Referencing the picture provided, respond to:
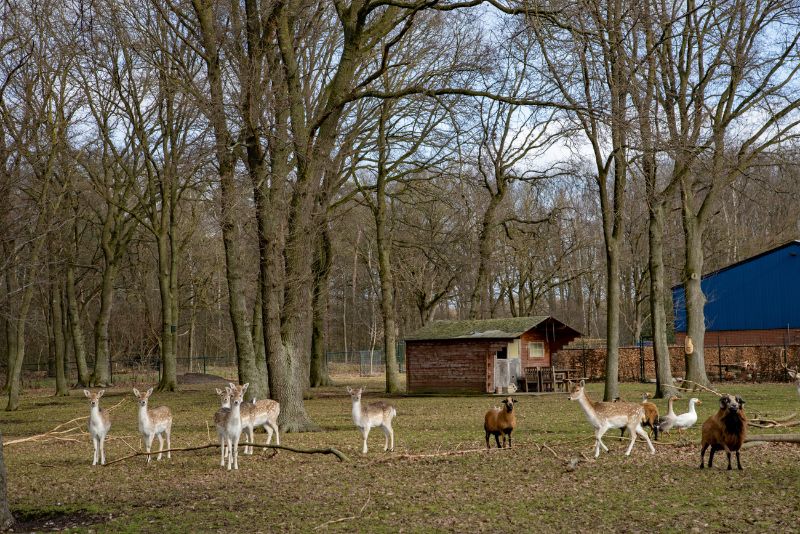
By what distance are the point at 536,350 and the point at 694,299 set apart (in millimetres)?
8904

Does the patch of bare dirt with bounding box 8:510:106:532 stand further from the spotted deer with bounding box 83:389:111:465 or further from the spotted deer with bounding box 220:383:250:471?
the spotted deer with bounding box 83:389:111:465

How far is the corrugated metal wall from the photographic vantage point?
153ft

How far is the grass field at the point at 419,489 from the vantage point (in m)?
8.81

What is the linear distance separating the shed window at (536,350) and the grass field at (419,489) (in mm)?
19877

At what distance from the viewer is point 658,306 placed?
28.0m

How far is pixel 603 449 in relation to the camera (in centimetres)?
1366

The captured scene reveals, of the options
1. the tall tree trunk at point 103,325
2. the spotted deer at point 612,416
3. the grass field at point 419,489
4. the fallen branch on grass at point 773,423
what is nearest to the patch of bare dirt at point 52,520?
the grass field at point 419,489

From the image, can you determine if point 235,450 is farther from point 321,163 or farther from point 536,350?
point 536,350

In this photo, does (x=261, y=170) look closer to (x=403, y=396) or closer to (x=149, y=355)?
(x=403, y=396)

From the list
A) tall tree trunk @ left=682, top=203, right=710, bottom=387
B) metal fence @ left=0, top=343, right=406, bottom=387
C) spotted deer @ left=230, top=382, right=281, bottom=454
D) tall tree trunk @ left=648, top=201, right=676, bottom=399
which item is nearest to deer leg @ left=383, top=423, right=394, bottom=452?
spotted deer @ left=230, top=382, right=281, bottom=454

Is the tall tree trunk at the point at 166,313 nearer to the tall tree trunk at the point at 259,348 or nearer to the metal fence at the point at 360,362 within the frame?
the tall tree trunk at the point at 259,348

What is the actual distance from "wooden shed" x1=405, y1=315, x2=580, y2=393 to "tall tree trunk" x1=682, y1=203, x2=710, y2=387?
6.92 meters

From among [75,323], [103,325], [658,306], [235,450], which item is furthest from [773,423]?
[75,323]

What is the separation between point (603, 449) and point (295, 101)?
402 inches
